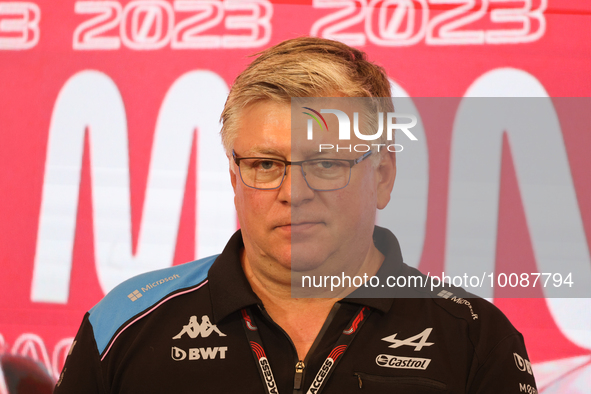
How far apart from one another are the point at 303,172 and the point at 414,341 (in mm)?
428

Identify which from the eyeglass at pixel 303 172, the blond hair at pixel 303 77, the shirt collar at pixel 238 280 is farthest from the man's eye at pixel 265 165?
the shirt collar at pixel 238 280

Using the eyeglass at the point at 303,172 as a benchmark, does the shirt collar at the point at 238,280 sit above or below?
below

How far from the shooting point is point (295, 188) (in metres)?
0.99

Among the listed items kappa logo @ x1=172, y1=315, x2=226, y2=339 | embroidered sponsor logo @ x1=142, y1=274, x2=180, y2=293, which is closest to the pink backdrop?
embroidered sponsor logo @ x1=142, y1=274, x2=180, y2=293

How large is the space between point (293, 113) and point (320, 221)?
236mm

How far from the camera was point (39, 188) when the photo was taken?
6.22 ft

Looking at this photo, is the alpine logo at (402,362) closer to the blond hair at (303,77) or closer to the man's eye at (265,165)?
the man's eye at (265,165)

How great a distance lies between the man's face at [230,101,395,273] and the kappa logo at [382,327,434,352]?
198 mm

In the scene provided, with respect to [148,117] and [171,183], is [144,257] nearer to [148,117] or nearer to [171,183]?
[171,183]

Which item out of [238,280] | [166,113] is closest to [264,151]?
[238,280]

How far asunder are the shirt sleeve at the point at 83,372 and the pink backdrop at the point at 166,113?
790 millimetres

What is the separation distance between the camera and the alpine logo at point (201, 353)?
99 cm

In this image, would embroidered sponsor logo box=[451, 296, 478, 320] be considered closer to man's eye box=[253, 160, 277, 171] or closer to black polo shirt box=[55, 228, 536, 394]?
black polo shirt box=[55, 228, 536, 394]

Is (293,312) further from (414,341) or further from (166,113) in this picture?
A: (166,113)
